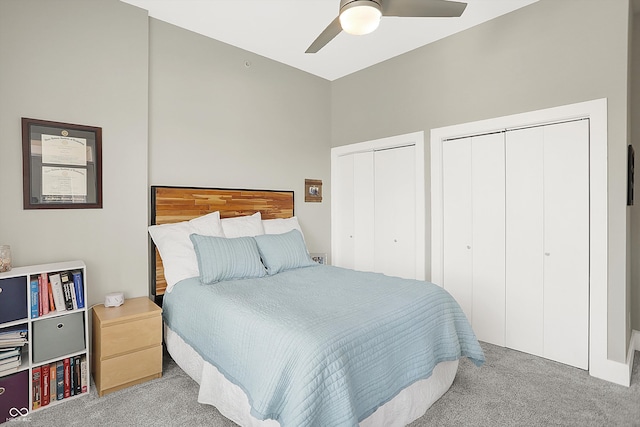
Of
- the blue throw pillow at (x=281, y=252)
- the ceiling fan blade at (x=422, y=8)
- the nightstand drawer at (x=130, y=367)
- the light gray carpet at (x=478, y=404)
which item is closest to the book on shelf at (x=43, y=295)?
the nightstand drawer at (x=130, y=367)

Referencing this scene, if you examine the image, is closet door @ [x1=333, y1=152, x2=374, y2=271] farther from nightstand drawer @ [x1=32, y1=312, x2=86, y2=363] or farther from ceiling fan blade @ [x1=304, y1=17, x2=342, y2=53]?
nightstand drawer @ [x1=32, y1=312, x2=86, y2=363]

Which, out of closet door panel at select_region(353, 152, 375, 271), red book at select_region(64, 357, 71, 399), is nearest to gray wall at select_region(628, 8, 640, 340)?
closet door panel at select_region(353, 152, 375, 271)

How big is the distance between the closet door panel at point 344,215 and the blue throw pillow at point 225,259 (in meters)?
1.74

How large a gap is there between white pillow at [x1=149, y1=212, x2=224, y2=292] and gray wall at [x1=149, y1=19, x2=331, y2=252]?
1.50 feet

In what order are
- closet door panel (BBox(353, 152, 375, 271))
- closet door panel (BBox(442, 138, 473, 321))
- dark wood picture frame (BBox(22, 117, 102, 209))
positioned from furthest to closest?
closet door panel (BBox(353, 152, 375, 271))
closet door panel (BBox(442, 138, 473, 321))
dark wood picture frame (BBox(22, 117, 102, 209))

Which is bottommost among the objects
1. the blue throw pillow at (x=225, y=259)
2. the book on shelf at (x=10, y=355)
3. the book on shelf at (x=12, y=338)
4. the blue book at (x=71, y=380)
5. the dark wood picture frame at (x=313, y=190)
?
the blue book at (x=71, y=380)

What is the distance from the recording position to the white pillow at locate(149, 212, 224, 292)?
2.65 meters

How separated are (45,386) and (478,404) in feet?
9.02

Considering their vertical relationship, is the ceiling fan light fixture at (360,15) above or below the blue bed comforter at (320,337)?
above

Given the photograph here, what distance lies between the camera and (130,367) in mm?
2312

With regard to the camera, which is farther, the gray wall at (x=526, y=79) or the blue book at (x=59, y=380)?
the gray wall at (x=526, y=79)

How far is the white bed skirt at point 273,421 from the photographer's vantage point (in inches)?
69.7

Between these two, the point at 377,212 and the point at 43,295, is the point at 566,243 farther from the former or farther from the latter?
the point at 43,295

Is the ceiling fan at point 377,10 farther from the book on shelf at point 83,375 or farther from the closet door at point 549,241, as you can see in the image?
the book on shelf at point 83,375
